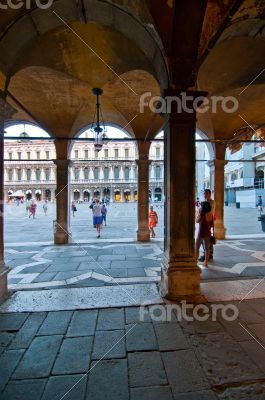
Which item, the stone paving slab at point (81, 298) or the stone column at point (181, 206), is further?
the stone column at point (181, 206)

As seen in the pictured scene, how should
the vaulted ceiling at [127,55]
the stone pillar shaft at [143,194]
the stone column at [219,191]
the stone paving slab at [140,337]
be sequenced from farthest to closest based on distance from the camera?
the stone column at [219,191]
the stone pillar shaft at [143,194]
the vaulted ceiling at [127,55]
the stone paving slab at [140,337]

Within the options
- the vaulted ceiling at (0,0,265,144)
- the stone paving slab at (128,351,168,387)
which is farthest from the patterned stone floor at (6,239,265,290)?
the vaulted ceiling at (0,0,265,144)

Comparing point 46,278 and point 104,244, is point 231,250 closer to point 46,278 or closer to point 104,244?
point 104,244

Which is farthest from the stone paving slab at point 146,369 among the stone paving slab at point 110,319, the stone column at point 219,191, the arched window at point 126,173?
the arched window at point 126,173

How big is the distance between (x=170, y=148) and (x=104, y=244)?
16.6ft

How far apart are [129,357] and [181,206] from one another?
6.62ft

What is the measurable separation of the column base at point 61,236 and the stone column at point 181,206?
5409 mm

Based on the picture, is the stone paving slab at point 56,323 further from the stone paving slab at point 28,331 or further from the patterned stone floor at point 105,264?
the patterned stone floor at point 105,264

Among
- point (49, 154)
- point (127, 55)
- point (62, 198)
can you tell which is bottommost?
point (62, 198)

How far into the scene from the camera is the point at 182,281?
3.45 m

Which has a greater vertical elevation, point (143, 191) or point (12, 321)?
point (143, 191)

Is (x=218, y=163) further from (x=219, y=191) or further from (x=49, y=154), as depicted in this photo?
(x=49, y=154)

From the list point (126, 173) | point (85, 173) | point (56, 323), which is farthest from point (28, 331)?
point (85, 173)

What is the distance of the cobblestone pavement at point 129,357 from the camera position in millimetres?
1884
